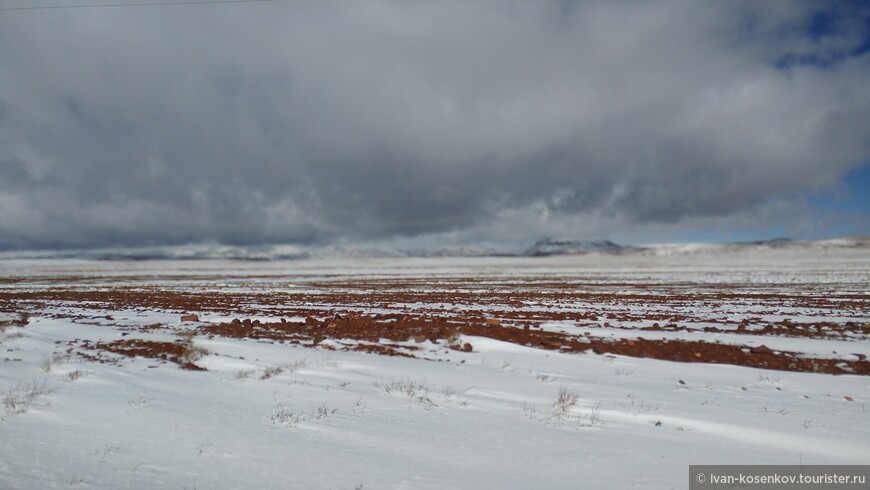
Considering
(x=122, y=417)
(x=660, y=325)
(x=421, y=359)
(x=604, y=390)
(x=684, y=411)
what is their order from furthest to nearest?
(x=660, y=325) → (x=421, y=359) → (x=604, y=390) → (x=684, y=411) → (x=122, y=417)

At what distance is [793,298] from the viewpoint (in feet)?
77.4

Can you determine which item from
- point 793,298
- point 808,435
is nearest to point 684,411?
point 808,435

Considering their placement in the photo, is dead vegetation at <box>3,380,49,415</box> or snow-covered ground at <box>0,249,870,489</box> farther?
Result: dead vegetation at <box>3,380,49,415</box>

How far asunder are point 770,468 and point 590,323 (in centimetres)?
1045

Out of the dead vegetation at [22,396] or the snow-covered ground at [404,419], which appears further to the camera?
the dead vegetation at [22,396]

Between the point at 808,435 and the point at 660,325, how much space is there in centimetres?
989

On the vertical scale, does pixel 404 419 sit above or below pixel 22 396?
below

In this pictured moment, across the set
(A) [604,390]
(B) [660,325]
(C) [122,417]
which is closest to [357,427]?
(C) [122,417]

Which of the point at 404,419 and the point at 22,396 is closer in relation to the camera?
the point at 404,419

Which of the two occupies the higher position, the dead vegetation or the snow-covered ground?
the dead vegetation

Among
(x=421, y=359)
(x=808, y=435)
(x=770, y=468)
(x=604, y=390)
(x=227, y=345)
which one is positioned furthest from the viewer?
(x=227, y=345)

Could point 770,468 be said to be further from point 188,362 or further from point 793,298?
point 793,298

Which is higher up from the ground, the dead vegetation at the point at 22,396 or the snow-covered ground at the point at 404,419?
the dead vegetation at the point at 22,396

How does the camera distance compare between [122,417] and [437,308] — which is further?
[437,308]
